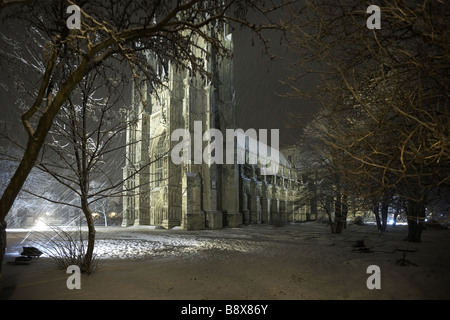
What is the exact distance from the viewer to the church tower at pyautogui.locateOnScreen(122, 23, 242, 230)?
83.1 feet

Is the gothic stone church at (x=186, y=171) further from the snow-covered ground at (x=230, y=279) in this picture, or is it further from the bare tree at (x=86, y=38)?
the bare tree at (x=86, y=38)

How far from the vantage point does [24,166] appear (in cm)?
395

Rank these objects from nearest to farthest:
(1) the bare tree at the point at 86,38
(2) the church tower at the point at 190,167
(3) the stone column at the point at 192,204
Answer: (1) the bare tree at the point at 86,38, (3) the stone column at the point at 192,204, (2) the church tower at the point at 190,167

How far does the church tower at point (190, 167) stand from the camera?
25.3m

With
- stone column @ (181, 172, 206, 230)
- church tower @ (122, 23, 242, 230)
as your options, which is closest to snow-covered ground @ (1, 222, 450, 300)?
stone column @ (181, 172, 206, 230)

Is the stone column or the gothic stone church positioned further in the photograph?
the gothic stone church

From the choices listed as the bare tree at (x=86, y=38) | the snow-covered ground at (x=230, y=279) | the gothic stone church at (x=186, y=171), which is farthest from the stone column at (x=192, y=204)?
the bare tree at (x=86, y=38)

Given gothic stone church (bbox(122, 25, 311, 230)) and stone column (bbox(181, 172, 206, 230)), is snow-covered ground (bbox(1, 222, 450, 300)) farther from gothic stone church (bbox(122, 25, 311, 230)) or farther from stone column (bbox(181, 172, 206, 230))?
stone column (bbox(181, 172, 206, 230))

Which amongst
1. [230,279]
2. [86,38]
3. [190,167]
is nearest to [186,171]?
[190,167]

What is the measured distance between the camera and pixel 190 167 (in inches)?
999

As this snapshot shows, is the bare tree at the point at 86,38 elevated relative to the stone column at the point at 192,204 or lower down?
elevated

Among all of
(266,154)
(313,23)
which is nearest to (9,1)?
(313,23)
